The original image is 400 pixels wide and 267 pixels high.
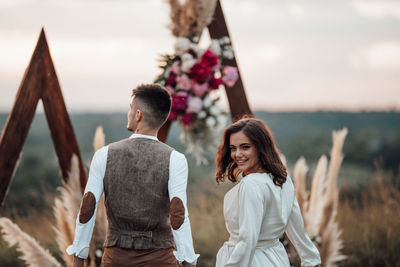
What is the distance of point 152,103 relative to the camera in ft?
7.68

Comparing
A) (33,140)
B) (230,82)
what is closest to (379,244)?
(230,82)

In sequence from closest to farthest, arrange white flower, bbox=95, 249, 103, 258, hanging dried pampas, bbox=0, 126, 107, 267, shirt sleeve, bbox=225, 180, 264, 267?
1. shirt sleeve, bbox=225, 180, 264, 267
2. hanging dried pampas, bbox=0, 126, 107, 267
3. white flower, bbox=95, 249, 103, 258

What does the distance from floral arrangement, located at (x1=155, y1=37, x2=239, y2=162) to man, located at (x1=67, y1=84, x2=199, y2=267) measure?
1201mm

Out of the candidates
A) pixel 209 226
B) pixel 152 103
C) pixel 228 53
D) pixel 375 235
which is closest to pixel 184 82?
pixel 228 53

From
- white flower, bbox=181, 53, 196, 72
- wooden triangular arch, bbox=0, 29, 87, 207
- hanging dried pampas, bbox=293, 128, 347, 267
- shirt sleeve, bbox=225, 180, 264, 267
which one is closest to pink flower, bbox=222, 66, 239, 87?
white flower, bbox=181, 53, 196, 72

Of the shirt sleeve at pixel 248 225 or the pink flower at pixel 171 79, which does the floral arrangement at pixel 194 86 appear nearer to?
the pink flower at pixel 171 79

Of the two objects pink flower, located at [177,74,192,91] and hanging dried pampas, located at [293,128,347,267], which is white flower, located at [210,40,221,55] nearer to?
pink flower, located at [177,74,192,91]

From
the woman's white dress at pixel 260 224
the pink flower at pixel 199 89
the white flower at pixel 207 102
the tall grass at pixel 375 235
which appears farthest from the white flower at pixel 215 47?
the tall grass at pixel 375 235

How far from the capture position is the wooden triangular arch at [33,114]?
342cm

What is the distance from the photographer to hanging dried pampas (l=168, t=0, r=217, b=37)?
3.51m

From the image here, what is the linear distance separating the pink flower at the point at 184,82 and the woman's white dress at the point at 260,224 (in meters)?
1.50

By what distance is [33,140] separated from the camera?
2158 centimetres

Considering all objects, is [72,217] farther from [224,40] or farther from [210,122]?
[224,40]

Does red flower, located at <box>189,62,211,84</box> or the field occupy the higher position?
red flower, located at <box>189,62,211,84</box>
